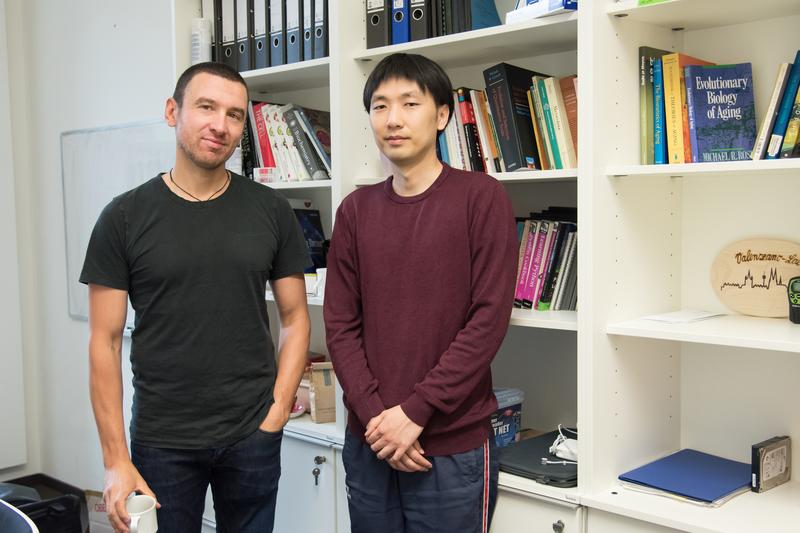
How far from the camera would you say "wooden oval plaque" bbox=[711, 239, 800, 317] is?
1855 mm

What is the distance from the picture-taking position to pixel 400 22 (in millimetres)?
2203

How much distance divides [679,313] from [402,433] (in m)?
0.77

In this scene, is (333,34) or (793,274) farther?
(333,34)

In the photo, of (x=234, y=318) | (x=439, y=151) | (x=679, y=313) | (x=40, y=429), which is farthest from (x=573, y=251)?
(x=40, y=429)

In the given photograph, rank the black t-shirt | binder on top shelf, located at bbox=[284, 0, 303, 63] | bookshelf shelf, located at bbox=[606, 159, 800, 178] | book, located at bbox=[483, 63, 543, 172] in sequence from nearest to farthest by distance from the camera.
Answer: bookshelf shelf, located at bbox=[606, 159, 800, 178] → the black t-shirt → book, located at bbox=[483, 63, 543, 172] → binder on top shelf, located at bbox=[284, 0, 303, 63]

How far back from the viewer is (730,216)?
196 centimetres

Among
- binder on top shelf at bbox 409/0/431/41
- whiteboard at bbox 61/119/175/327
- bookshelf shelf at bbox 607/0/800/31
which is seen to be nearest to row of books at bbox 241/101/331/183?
binder on top shelf at bbox 409/0/431/41

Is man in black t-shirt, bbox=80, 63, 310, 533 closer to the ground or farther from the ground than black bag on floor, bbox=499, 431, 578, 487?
farther from the ground

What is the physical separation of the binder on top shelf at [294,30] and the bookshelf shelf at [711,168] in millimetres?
1125

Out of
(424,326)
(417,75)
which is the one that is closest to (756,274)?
(424,326)

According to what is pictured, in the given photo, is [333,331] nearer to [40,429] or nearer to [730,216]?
[730,216]

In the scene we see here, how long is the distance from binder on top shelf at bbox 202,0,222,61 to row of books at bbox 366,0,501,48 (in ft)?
2.08

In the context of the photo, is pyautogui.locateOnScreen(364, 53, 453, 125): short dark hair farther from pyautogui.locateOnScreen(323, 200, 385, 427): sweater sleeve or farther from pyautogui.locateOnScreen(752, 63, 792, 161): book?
pyautogui.locateOnScreen(752, 63, 792, 161): book

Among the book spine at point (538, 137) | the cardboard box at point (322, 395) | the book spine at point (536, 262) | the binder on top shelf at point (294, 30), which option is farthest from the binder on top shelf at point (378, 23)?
→ the cardboard box at point (322, 395)
